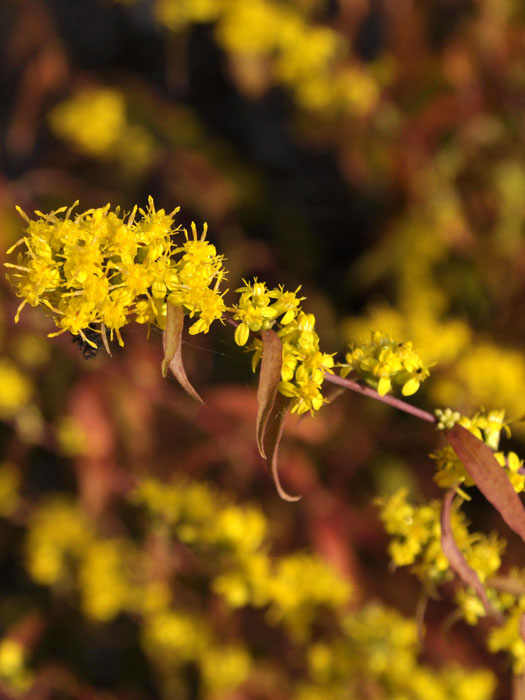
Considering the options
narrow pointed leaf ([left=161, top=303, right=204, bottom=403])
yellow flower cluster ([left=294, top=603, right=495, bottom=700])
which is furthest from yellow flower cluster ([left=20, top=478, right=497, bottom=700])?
narrow pointed leaf ([left=161, top=303, right=204, bottom=403])

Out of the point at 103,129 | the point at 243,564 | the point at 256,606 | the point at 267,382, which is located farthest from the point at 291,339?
the point at 103,129

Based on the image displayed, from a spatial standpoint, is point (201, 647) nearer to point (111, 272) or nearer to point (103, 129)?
point (111, 272)

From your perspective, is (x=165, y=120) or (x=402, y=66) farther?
(x=165, y=120)

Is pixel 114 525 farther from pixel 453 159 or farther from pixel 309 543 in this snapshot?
pixel 453 159

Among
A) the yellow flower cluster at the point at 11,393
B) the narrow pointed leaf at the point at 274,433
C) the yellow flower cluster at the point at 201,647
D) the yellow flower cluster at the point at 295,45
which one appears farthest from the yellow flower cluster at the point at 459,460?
the yellow flower cluster at the point at 295,45

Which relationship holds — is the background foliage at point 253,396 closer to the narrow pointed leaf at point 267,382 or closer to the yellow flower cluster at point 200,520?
the yellow flower cluster at point 200,520

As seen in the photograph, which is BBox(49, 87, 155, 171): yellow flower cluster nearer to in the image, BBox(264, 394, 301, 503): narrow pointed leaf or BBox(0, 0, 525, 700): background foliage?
BBox(0, 0, 525, 700): background foliage

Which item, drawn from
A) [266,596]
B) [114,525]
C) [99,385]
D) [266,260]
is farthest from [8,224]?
[266,596]
